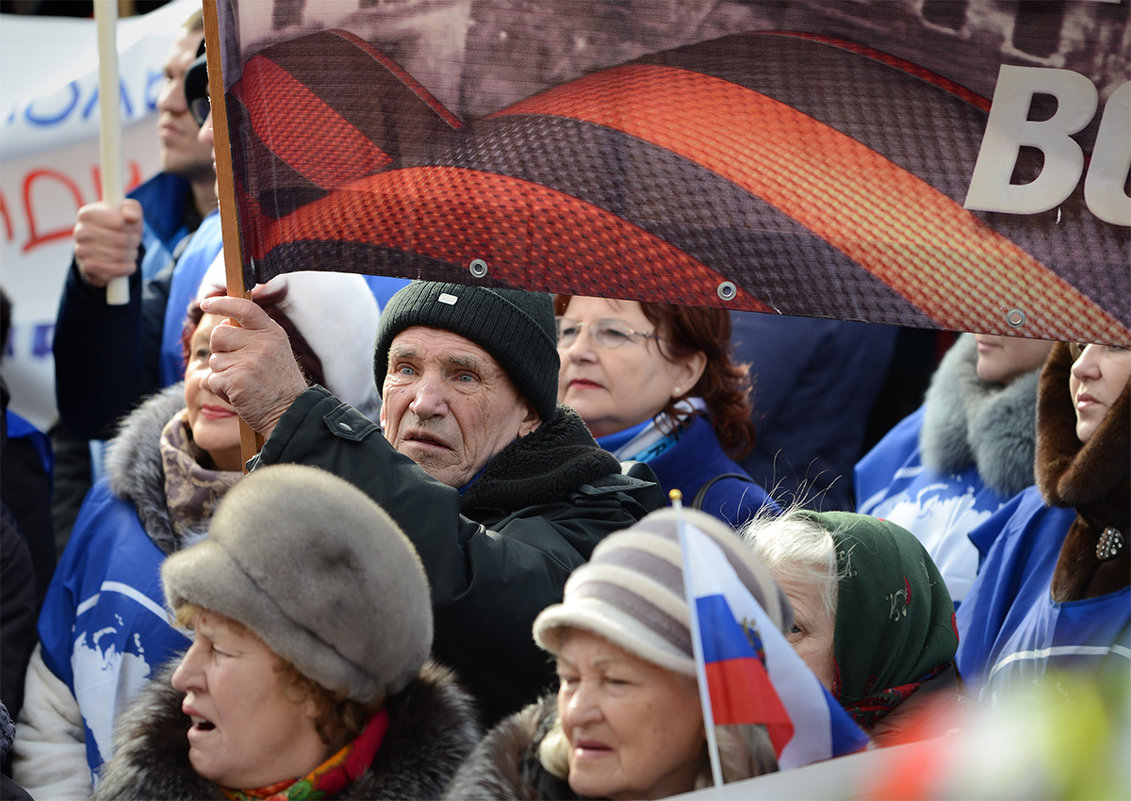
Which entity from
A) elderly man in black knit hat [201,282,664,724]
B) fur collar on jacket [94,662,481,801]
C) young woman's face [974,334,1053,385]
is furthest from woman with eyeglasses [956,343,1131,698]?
fur collar on jacket [94,662,481,801]

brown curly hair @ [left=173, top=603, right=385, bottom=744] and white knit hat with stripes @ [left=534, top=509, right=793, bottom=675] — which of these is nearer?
white knit hat with stripes @ [left=534, top=509, right=793, bottom=675]

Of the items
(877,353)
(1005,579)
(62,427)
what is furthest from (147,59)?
(1005,579)

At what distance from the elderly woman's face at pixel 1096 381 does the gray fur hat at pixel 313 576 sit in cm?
176

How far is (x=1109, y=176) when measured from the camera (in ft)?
7.33

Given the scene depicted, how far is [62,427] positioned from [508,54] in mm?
2824

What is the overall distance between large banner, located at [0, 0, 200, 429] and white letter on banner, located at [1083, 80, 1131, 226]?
394 cm

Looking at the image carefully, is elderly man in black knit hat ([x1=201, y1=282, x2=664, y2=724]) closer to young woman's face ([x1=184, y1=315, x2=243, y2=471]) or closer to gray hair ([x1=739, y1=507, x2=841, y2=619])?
gray hair ([x1=739, y1=507, x2=841, y2=619])

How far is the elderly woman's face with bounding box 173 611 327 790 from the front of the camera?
6.44ft

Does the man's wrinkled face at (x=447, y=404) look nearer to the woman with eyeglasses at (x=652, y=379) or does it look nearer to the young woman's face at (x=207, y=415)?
the young woman's face at (x=207, y=415)

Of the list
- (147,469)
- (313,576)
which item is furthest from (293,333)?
(313,576)

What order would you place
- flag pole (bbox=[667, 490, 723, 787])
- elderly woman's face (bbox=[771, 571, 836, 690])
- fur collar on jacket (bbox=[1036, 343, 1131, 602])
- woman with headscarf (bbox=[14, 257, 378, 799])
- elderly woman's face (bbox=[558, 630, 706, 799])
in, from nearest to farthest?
flag pole (bbox=[667, 490, 723, 787]), elderly woman's face (bbox=[558, 630, 706, 799]), elderly woman's face (bbox=[771, 571, 836, 690]), fur collar on jacket (bbox=[1036, 343, 1131, 602]), woman with headscarf (bbox=[14, 257, 378, 799])

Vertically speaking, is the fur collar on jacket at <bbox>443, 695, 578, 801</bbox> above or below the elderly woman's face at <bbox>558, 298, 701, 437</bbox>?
above

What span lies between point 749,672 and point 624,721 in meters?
0.18

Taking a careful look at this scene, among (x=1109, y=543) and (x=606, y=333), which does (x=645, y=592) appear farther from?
(x=606, y=333)
